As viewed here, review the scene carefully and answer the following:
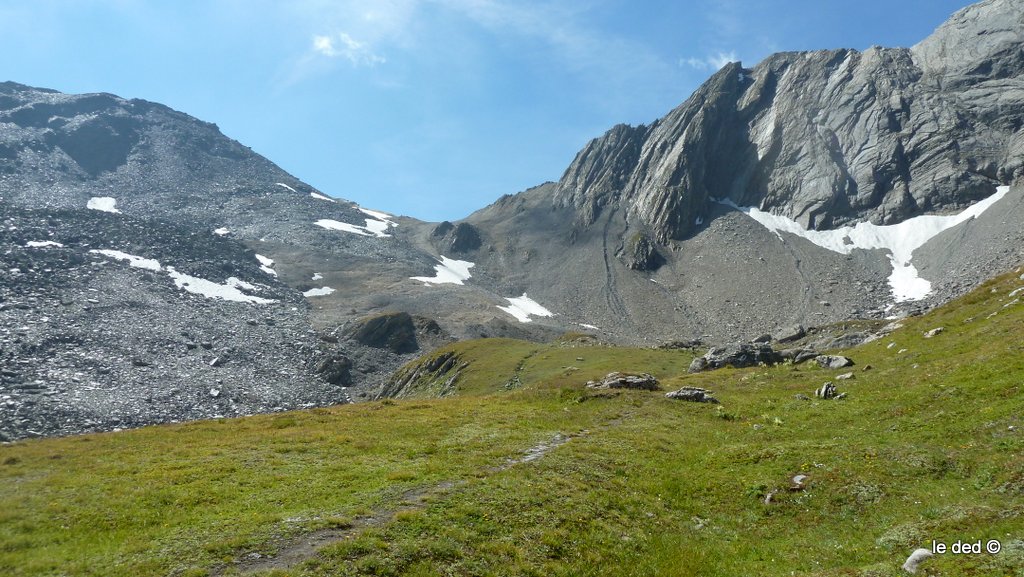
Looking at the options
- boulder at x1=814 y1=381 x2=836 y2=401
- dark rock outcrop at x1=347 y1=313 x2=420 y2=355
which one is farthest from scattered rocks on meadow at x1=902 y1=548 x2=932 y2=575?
dark rock outcrop at x1=347 y1=313 x2=420 y2=355

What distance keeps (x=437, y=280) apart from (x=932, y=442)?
584 ft

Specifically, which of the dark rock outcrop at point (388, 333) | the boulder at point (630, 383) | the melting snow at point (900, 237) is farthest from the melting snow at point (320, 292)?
the melting snow at point (900, 237)

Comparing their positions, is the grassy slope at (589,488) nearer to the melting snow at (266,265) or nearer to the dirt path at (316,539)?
the dirt path at (316,539)

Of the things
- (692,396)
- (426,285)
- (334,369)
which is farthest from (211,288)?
(692,396)

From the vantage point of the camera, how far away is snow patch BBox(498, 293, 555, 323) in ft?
547

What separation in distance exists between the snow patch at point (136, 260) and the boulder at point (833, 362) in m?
144

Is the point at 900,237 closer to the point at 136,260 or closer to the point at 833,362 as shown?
the point at 833,362

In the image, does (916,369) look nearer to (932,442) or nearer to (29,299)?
(932,442)

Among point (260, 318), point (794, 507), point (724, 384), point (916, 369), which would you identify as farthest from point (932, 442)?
point (260, 318)

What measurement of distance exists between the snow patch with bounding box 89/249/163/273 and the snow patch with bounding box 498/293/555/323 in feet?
302

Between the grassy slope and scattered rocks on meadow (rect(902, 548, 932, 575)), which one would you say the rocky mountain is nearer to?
the grassy slope

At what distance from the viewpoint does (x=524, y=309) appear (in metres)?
176

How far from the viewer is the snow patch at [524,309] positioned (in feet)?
547

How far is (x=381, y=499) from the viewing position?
2098 centimetres
